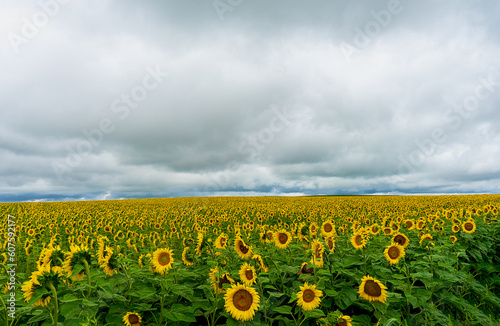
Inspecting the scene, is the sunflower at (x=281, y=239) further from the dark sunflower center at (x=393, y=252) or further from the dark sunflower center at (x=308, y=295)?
the dark sunflower center at (x=393, y=252)

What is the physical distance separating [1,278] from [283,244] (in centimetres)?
445

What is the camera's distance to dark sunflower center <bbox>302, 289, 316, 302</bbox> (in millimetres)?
3625

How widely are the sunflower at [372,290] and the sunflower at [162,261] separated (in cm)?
292

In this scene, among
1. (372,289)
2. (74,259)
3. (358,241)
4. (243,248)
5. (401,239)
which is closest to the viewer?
(74,259)

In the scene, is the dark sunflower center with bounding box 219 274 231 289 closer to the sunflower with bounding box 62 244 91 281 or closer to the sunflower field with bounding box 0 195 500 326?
the sunflower field with bounding box 0 195 500 326

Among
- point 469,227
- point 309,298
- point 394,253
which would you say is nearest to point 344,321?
point 309,298

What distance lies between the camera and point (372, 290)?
161 inches

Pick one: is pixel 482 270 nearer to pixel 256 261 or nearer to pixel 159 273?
pixel 256 261

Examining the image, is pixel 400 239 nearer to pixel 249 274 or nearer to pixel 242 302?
pixel 249 274

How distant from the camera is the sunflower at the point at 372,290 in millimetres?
4047

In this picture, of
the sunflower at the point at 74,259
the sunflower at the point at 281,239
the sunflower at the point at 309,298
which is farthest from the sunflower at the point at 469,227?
the sunflower at the point at 74,259

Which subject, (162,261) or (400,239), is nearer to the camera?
(162,261)

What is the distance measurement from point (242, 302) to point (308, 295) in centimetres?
→ 90

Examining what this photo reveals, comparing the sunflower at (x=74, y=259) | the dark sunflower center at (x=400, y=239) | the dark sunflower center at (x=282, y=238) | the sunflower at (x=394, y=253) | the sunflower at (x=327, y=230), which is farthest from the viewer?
the dark sunflower center at (x=400, y=239)
